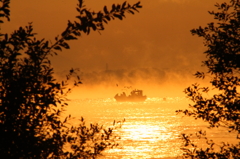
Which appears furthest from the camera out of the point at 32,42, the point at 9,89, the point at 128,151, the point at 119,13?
the point at 128,151

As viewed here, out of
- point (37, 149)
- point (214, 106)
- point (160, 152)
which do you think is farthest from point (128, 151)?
point (37, 149)

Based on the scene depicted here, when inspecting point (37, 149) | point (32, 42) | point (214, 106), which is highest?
point (32, 42)

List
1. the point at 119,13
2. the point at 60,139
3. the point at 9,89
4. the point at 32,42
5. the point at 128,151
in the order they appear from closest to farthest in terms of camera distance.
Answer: the point at 119,13 → the point at 9,89 → the point at 32,42 → the point at 60,139 → the point at 128,151

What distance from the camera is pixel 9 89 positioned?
21.4 ft

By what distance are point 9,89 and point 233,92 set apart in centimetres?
825

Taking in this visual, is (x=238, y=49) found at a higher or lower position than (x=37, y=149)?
higher

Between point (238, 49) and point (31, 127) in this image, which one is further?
point (238, 49)

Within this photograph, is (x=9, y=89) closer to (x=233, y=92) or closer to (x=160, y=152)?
(x=233, y=92)

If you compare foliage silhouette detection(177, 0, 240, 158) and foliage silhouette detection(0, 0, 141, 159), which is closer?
foliage silhouette detection(0, 0, 141, 159)

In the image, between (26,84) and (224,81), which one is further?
(224,81)

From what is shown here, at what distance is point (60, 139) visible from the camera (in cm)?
882

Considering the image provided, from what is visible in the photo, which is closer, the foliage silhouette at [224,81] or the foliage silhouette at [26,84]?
the foliage silhouette at [26,84]

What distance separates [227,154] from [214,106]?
1.68 metres

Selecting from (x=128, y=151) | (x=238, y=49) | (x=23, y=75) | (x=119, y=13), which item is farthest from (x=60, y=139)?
(x=128, y=151)
